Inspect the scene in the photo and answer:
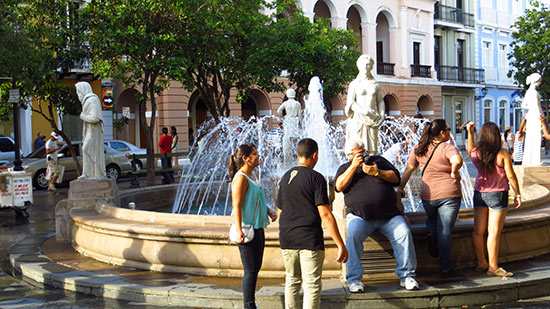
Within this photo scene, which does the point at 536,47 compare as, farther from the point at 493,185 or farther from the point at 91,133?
the point at 493,185

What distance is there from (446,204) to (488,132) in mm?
844

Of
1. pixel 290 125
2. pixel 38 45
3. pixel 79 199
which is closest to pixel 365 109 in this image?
pixel 79 199

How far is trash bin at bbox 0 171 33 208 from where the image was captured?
42.6 feet

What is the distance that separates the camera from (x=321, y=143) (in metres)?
13.6

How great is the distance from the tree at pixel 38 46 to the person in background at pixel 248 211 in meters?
9.75

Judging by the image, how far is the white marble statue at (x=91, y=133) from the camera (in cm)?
986

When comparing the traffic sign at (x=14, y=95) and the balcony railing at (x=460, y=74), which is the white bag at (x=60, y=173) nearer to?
the traffic sign at (x=14, y=95)

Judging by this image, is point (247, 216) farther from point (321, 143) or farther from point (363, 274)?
point (321, 143)

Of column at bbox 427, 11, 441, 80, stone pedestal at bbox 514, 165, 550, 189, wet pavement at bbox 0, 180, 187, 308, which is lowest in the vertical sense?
wet pavement at bbox 0, 180, 187, 308

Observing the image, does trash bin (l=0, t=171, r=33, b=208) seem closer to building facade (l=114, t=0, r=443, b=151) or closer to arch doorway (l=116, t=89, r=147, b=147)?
arch doorway (l=116, t=89, r=147, b=147)

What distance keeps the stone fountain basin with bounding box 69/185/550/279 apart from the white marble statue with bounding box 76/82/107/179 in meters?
1.80

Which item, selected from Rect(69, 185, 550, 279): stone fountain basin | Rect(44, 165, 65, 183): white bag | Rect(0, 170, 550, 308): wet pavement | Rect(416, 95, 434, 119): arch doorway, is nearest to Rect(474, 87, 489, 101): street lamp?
Rect(416, 95, 434, 119): arch doorway

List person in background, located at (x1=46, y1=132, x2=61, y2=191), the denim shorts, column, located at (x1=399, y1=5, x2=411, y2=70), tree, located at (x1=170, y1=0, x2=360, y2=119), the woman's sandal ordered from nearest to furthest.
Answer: the woman's sandal < the denim shorts < tree, located at (x1=170, y1=0, x2=360, y2=119) < person in background, located at (x1=46, y1=132, x2=61, y2=191) < column, located at (x1=399, y1=5, x2=411, y2=70)

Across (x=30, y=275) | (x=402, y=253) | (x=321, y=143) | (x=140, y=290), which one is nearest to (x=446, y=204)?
(x=402, y=253)
